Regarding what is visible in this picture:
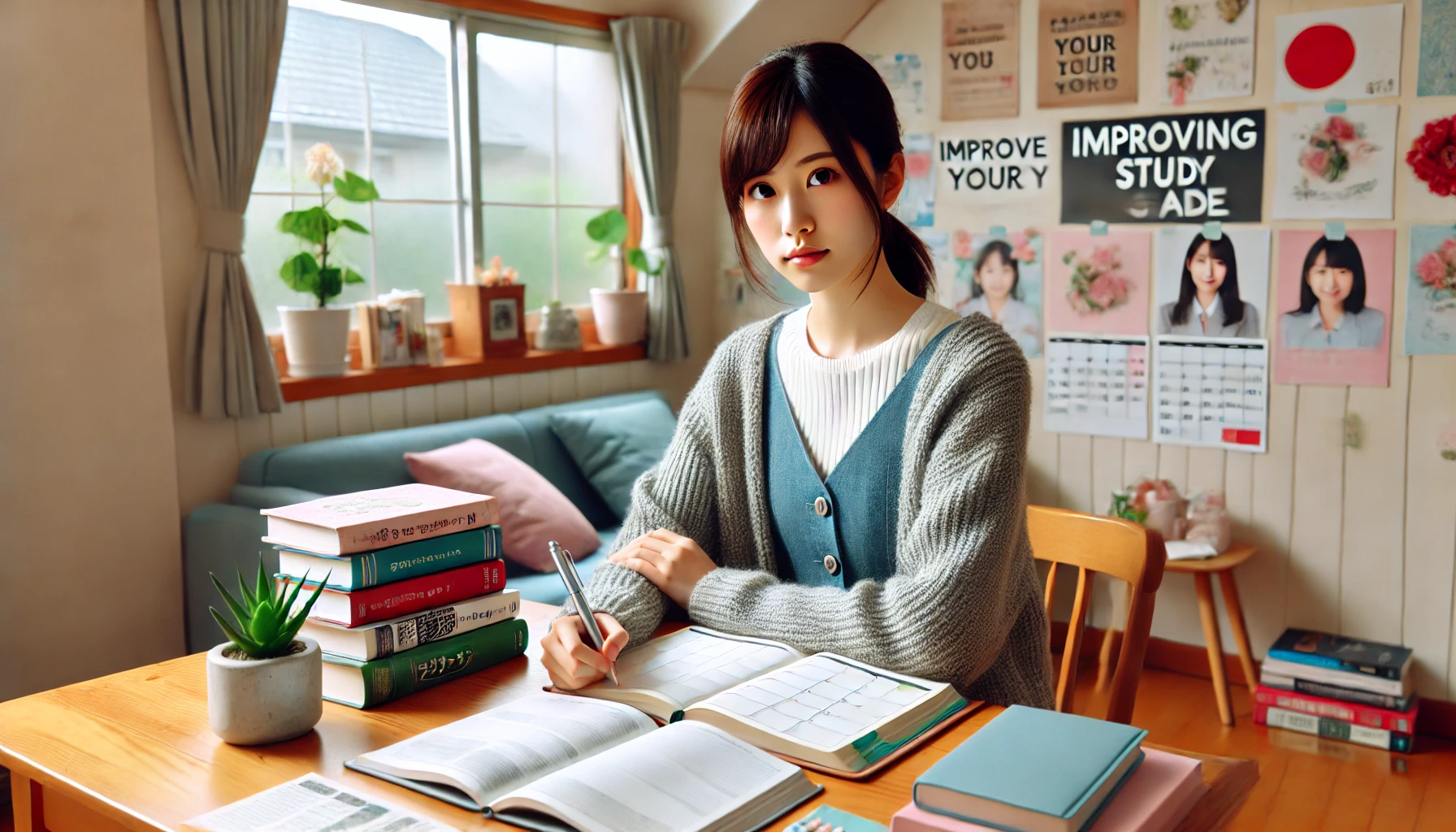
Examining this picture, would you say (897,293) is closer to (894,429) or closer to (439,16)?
(894,429)

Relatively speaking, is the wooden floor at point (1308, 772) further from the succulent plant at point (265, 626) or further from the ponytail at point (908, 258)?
the succulent plant at point (265, 626)

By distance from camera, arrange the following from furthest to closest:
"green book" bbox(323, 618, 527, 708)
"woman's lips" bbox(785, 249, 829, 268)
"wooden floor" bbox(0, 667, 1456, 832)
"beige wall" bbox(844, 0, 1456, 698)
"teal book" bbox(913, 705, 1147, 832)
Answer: "beige wall" bbox(844, 0, 1456, 698) → "wooden floor" bbox(0, 667, 1456, 832) → "woman's lips" bbox(785, 249, 829, 268) → "green book" bbox(323, 618, 527, 708) → "teal book" bbox(913, 705, 1147, 832)

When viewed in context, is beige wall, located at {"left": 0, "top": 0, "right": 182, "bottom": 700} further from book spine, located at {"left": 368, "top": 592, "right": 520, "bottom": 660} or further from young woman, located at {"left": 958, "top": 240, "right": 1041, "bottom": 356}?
young woman, located at {"left": 958, "top": 240, "right": 1041, "bottom": 356}

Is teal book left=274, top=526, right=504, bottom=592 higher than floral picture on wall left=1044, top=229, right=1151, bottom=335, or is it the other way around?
floral picture on wall left=1044, top=229, right=1151, bottom=335

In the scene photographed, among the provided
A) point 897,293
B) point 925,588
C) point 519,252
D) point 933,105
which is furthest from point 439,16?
point 925,588

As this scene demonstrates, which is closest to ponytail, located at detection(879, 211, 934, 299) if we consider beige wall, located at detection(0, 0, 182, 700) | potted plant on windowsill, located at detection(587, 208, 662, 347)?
beige wall, located at detection(0, 0, 182, 700)

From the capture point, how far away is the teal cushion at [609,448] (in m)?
3.53

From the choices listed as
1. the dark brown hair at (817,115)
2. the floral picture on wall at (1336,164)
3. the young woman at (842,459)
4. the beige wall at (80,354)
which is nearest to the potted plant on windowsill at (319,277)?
the beige wall at (80,354)

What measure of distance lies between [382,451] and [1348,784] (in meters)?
2.54

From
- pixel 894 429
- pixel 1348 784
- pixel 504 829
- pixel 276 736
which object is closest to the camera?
pixel 504 829

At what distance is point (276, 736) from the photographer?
1.06m

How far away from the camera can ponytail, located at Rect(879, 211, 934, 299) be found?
1413 millimetres

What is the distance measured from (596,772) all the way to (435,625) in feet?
1.25

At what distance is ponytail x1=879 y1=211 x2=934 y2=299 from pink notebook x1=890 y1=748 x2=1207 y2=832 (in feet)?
2.13
